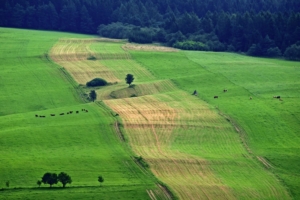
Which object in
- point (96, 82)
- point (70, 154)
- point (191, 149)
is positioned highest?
point (96, 82)

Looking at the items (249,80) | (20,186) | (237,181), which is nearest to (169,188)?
(237,181)

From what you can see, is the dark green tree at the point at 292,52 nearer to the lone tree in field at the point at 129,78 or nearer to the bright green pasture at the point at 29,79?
the lone tree in field at the point at 129,78

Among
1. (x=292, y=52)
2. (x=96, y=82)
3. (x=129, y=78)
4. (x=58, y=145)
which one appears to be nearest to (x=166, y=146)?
(x=58, y=145)

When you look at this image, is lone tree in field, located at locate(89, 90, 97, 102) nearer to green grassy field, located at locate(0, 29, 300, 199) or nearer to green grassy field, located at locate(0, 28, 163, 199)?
green grassy field, located at locate(0, 29, 300, 199)

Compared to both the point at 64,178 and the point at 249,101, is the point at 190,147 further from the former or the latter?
the point at 249,101

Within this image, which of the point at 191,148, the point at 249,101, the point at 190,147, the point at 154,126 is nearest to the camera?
the point at 191,148

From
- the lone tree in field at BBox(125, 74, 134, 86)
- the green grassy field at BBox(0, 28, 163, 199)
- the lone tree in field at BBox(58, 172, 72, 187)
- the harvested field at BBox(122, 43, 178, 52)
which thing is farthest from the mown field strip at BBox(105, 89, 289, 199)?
the harvested field at BBox(122, 43, 178, 52)
